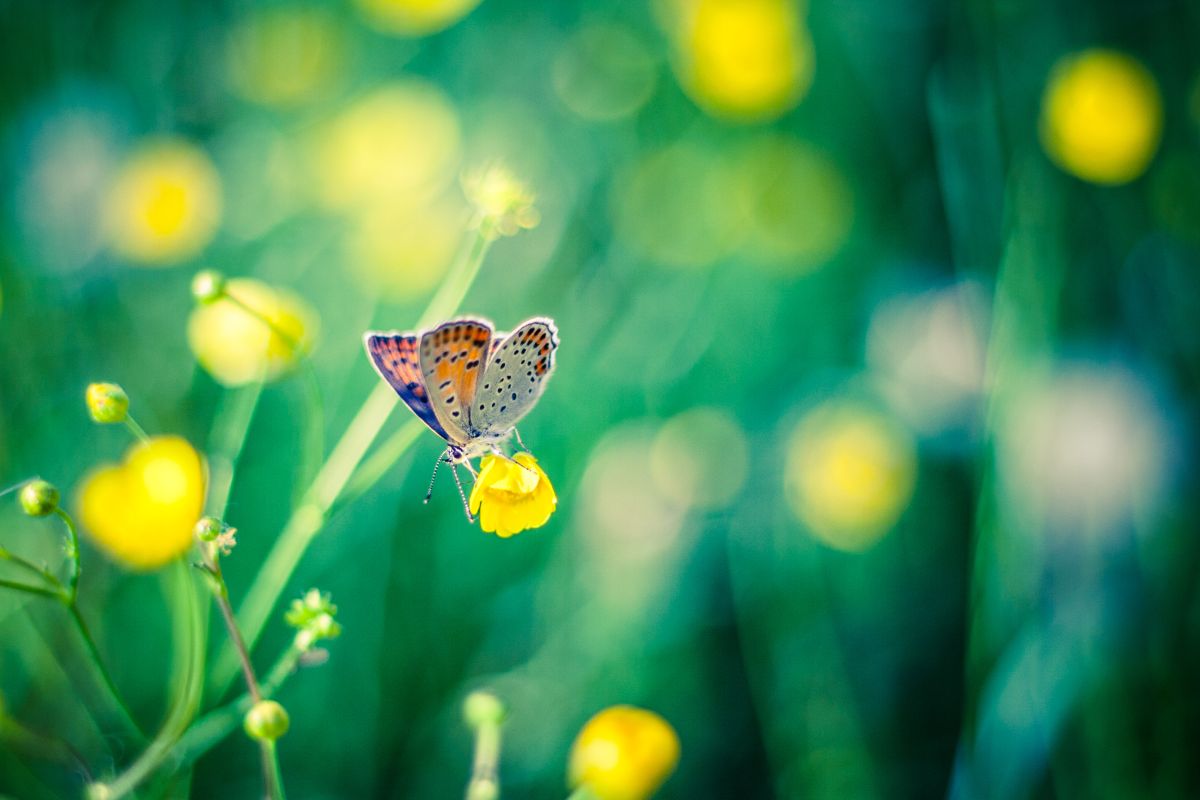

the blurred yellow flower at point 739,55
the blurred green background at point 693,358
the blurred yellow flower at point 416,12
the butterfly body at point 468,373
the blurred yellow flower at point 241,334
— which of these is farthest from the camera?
the blurred yellow flower at point 739,55

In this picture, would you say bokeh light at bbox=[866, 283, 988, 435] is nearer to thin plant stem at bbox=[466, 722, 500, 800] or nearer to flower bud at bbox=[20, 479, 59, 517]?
thin plant stem at bbox=[466, 722, 500, 800]

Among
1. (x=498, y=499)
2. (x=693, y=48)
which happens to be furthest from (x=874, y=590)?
(x=693, y=48)

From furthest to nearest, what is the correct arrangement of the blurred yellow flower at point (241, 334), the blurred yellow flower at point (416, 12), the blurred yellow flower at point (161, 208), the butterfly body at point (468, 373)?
the blurred yellow flower at point (416, 12) → the blurred yellow flower at point (161, 208) → the blurred yellow flower at point (241, 334) → the butterfly body at point (468, 373)

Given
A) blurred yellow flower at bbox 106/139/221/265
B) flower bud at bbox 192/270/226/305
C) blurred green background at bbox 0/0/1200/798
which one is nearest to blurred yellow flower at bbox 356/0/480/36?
blurred green background at bbox 0/0/1200/798

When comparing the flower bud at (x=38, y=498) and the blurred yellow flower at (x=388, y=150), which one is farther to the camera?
the blurred yellow flower at (x=388, y=150)

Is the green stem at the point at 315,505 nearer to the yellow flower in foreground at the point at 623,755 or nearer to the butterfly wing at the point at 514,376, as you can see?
the butterfly wing at the point at 514,376

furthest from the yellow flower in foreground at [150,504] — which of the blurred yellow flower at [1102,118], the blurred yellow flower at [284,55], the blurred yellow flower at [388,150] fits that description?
the blurred yellow flower at [1102,118]

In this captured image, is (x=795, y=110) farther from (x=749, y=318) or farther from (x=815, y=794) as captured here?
(x=815, y=794)
